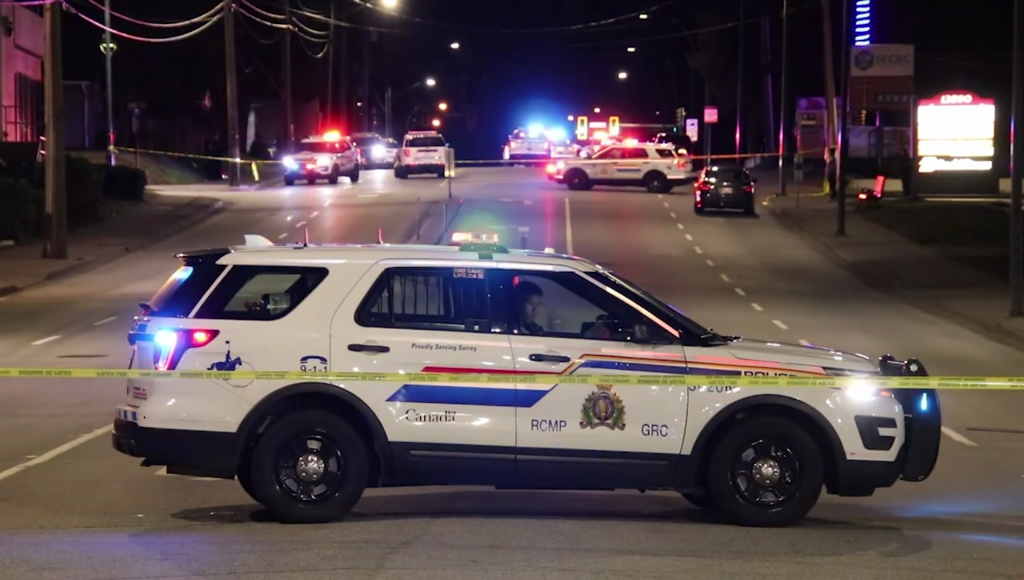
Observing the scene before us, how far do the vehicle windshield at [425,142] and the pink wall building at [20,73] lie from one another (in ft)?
49.4

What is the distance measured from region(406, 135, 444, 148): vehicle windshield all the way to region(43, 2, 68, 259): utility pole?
25592mm

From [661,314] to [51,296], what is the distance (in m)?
19.4

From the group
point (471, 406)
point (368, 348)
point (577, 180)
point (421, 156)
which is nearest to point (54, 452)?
point (368, 348)

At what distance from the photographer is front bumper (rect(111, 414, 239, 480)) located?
8211 mm

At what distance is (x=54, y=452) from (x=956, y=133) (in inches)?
1640

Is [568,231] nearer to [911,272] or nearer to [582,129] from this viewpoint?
[911,272]

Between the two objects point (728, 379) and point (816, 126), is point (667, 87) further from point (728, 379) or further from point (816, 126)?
point (728, 379)

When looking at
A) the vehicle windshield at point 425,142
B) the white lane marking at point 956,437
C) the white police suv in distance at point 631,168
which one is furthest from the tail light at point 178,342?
the vehicle windshield at point 425,142

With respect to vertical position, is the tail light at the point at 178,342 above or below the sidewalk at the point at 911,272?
above

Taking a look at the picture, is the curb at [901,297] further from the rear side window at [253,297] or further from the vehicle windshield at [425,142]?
the vehicle windshield at [425,142]

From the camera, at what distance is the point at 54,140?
99.0 ft

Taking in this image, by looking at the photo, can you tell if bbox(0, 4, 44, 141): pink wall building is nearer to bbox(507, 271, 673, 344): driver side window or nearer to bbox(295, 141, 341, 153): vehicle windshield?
bbox(295, 141, 341, 153): vehicle windshield

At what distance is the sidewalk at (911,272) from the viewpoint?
75.3 ft

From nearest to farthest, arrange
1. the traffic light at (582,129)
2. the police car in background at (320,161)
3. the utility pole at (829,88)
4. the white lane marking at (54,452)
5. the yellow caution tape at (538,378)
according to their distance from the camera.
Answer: the yellow caution tape at (538,378)
the white lane marking at (54,452)
the utility pole at (829,88)
the police car in background at (320,161)
the traffic light at (582,129)
